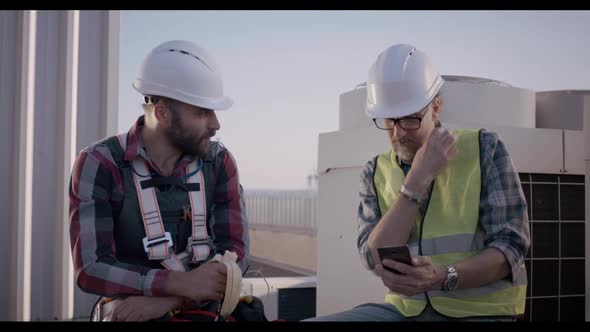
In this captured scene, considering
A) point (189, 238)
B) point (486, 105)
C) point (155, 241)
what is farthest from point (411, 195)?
point (486, 105)

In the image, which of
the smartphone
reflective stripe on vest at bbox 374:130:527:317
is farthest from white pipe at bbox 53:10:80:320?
A: the smartphone

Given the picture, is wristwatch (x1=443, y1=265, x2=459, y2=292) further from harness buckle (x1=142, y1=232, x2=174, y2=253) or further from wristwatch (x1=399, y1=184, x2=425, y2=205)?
harness buckle (x1=142, y1=232, x2=174, y2=253)

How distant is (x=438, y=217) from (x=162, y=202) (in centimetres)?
104

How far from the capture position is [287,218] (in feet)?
42.9

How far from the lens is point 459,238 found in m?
2.20

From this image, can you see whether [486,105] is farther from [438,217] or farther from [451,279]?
[451,279]

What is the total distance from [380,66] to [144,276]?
1202 millimetres

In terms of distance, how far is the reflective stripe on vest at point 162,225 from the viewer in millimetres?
2215

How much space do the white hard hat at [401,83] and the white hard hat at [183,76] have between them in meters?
0.59

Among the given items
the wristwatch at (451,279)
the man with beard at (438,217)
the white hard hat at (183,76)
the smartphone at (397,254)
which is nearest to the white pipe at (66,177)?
the white hard hat at (183,76)

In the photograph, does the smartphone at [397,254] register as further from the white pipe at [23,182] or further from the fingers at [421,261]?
the white pipe at [23,182]

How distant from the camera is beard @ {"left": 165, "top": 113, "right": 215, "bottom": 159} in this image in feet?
7.59

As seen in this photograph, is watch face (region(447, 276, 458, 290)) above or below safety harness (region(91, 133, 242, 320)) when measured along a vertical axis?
below

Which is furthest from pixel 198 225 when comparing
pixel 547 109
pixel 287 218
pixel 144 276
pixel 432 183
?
pixel 287 218
